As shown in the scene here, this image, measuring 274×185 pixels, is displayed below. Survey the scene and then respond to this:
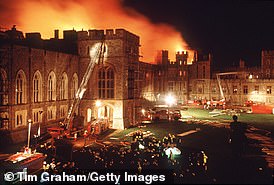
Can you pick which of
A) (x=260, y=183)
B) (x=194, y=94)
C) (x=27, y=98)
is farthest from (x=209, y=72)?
(x=260, y=183)

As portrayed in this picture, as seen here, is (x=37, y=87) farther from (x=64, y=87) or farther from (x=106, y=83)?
(x=106, y=83)

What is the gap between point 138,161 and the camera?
64.7 ft

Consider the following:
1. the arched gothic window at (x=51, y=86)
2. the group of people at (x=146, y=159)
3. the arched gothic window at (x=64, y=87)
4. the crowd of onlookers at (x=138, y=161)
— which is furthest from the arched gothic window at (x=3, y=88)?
the arched gothic window at (x=64, y=87)

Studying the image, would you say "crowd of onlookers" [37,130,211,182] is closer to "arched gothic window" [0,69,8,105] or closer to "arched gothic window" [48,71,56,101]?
"arched gothic window" [0,69,8,105]

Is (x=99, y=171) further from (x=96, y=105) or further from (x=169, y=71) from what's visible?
(x=169, y=71)

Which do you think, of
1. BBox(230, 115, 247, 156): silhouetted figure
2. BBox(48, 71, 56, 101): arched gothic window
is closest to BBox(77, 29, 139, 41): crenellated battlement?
BBox(48, 71, 56, 101): arched gothic window

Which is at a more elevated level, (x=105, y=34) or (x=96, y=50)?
(x=105, y=34)

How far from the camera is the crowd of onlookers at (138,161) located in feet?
58.2

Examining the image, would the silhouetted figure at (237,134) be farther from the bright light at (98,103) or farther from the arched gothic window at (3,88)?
the bright light at (98,103)

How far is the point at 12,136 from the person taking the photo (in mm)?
25891

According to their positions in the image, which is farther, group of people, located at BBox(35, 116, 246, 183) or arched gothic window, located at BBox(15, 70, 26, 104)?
arched gothic window, located at BBox(15, 70, 26, 104)

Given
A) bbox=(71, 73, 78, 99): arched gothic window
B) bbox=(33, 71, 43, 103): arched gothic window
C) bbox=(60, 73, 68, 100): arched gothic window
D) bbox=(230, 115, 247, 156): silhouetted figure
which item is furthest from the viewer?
bbox=(71, 73, 78, 99): arched gothic window

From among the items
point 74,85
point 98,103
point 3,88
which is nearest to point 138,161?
point 3,88

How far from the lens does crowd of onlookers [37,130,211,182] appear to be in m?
17.8
